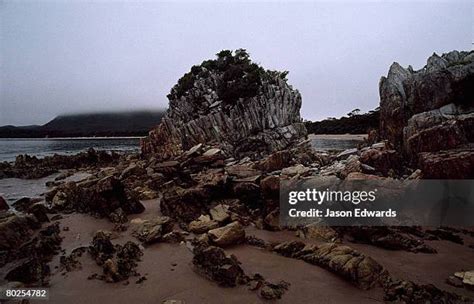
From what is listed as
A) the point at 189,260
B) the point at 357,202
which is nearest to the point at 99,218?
the point at 189,260

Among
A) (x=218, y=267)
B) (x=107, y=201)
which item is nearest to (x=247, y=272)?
(x=218, y=267)

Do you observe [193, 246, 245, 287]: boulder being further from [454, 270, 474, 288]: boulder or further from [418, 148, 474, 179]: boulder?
[418, 148, 474, 179]: boulder

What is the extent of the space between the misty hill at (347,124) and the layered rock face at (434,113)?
4029 centimetres

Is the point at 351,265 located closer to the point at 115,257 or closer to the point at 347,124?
the point at 115,257

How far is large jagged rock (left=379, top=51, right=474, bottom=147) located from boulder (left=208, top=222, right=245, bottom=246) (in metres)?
13.2

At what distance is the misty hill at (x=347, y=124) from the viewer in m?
66.3

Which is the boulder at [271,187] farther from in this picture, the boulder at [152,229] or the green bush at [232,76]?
the green bush at [232,76]

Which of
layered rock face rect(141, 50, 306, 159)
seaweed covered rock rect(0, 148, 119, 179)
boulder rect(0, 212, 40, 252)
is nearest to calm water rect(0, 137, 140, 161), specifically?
seaweed covered rock rect(0, 148, 119, 179)

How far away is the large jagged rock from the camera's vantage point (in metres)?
17.5

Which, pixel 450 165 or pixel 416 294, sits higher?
pixel 450 165

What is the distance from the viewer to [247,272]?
26.8 feet

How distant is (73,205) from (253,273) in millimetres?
10937

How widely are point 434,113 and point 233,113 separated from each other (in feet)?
56.5

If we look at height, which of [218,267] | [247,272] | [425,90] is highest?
[425,90]
